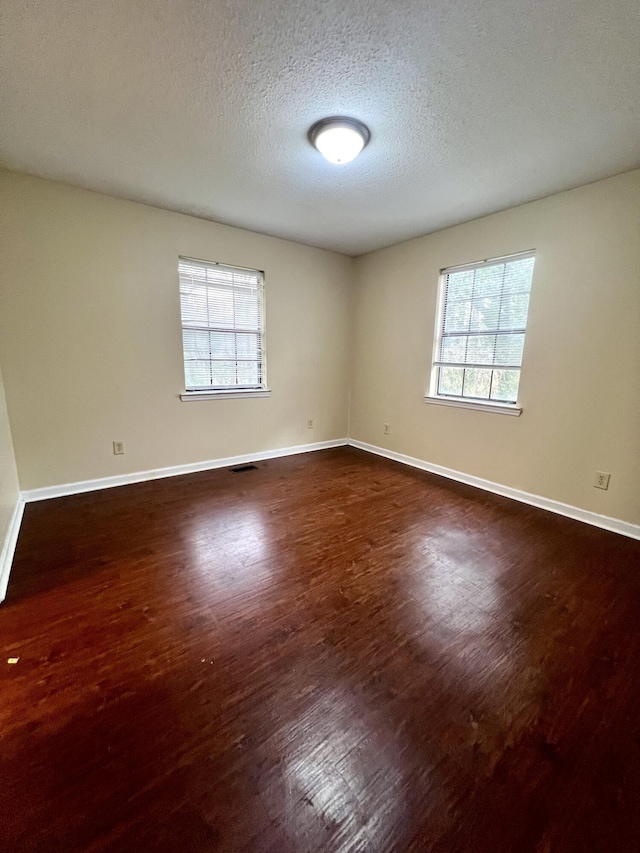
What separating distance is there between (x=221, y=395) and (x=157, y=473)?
3.43 ft

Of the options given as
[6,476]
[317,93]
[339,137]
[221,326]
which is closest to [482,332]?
[339,137]

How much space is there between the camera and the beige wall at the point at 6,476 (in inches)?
81.7

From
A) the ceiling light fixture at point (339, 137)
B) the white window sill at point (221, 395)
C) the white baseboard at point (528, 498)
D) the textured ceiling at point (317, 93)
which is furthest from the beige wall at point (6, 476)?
the white baseboard at point (528, 498)

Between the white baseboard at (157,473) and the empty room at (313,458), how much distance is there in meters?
0.03

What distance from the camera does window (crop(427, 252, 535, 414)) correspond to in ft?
9.99

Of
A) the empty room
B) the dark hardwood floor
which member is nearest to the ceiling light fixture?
the empty room

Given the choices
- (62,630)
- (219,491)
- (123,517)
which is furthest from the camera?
(219,491)

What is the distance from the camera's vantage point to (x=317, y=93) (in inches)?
66.9

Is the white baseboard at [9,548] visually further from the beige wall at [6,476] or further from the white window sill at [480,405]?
the white window sill at [480,405]

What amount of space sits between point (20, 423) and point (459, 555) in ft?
11.5

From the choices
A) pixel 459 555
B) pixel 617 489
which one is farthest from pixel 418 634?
pixel 617 489

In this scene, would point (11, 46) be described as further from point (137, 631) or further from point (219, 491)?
point (219, 491)

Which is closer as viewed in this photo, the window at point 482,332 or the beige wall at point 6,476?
the beige wall at point 6,476

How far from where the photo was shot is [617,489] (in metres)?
2.56
